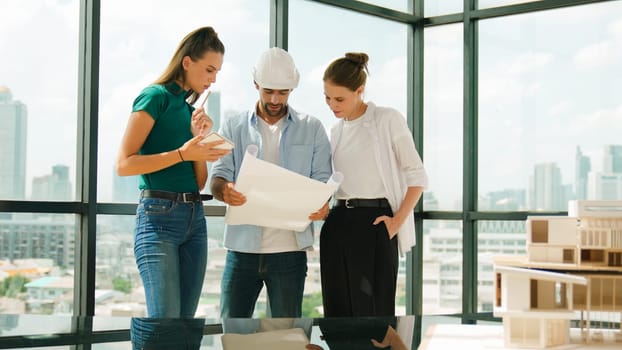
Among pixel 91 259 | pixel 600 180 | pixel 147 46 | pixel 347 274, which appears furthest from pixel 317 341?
pixel 600 180

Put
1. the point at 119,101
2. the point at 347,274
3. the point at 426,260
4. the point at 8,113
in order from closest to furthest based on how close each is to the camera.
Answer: the point at 347,274
the point at 8,113
the point at 119,101
the point at 426,260

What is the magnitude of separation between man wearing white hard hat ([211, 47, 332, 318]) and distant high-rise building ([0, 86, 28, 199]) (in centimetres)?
101

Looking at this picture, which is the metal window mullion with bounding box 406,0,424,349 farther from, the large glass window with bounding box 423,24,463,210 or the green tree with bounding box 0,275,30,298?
the green tree with bounding box 0,275,30,298

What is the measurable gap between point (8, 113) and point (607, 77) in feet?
10.0

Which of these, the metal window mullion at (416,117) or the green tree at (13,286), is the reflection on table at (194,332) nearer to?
the green tree at (13,286)

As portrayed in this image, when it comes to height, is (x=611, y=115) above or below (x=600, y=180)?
above

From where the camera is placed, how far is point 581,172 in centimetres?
415

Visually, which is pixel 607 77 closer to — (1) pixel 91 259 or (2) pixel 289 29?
(2) pixel 289 29

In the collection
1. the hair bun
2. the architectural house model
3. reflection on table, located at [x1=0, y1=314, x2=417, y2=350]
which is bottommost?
reflection on table, located at [x1=0, y1=314, x2=417, y2=350]

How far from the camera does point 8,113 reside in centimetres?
309

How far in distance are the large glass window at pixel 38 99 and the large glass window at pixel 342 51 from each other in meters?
1.25

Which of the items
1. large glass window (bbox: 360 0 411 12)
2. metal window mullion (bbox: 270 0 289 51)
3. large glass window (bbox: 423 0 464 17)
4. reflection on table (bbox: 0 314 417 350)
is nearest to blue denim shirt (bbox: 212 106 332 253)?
reflection on table (bbox: 0 314 417 350)

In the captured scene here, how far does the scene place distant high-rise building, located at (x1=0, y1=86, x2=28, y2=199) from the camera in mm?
3078

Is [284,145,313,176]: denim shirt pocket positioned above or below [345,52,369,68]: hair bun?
below
